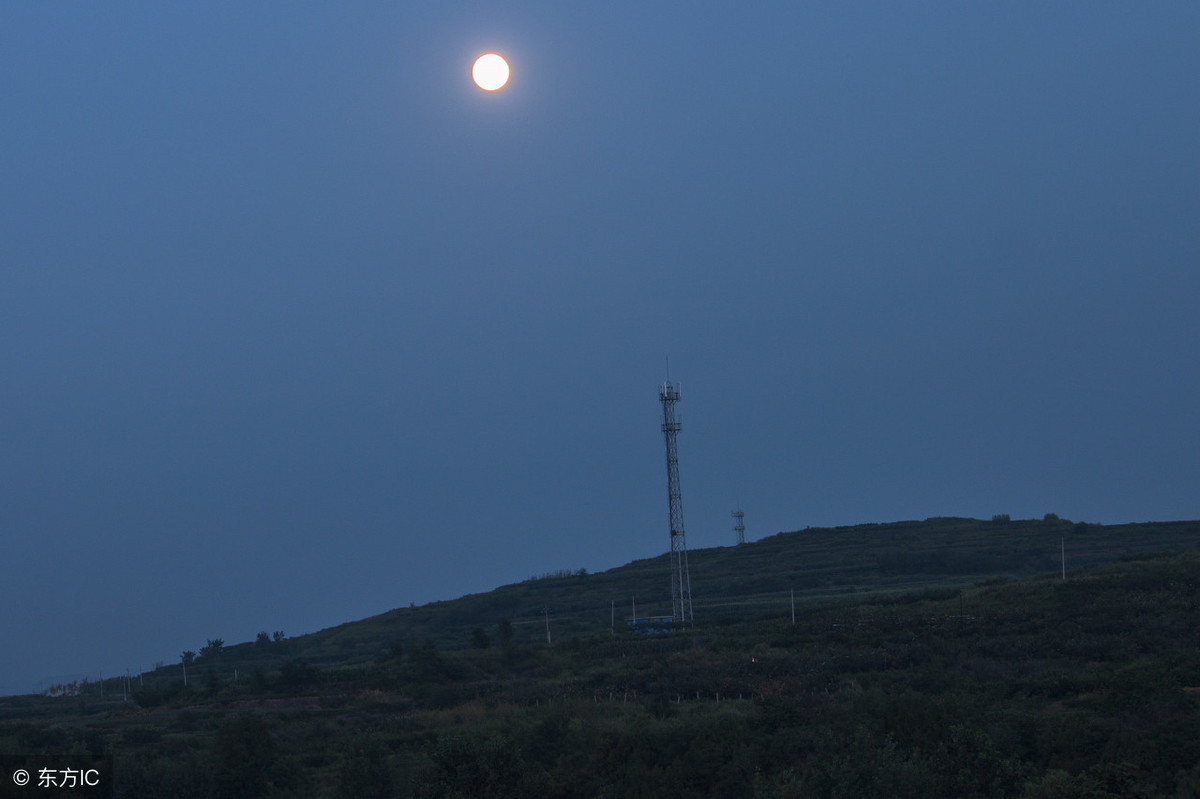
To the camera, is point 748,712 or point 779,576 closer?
point 748,712

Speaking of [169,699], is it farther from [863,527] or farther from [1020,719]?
[863,527]

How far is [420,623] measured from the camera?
3681 inches

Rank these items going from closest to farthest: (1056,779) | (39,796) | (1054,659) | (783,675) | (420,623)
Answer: (1056,779), (39,796), (1054,659), (783,675), (420,623)

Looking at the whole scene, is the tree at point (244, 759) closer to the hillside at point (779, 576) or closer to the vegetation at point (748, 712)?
the vegetation at point (748, 712)

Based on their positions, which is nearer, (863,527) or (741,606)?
(741,606)

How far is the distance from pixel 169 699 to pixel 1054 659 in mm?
39044

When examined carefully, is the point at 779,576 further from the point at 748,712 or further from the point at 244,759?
the point at 244,759

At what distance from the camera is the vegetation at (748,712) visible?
689 inches

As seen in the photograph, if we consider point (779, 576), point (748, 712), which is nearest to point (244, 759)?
point (748, 712)

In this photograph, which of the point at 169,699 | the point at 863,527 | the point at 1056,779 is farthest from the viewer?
the point at 863,527

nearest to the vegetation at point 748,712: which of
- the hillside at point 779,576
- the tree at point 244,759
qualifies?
the tree at point 244,759

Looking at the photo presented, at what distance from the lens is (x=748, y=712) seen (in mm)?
24844

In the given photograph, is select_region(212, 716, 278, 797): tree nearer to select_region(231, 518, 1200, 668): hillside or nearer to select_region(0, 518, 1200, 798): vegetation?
select_region(0, 518, 1200, 798): vegetation

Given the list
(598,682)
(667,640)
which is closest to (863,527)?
(667,640)
